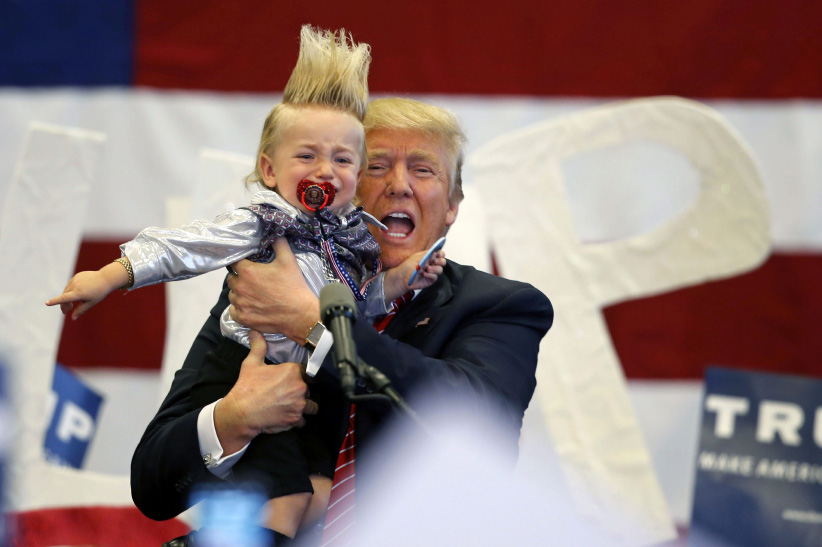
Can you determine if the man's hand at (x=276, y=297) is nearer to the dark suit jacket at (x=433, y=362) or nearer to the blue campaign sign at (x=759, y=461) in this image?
the dark suit jacket at (x=433, y=362)

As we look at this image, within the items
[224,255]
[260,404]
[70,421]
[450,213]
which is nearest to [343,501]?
Result: [260,404]

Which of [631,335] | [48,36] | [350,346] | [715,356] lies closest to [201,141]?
[48,36]

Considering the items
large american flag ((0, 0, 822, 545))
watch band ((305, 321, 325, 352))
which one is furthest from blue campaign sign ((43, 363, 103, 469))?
watch band ((305, 321, 325, 352))

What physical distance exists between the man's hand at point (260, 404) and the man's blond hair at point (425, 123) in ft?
1.97

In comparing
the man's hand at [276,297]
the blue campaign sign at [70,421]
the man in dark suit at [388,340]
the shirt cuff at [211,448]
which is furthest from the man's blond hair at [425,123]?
the blue campaign sign at [70,421]

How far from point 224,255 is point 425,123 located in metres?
0.58

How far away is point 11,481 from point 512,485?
2184 millimetres

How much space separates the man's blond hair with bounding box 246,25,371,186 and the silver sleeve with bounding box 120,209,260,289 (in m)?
0.19

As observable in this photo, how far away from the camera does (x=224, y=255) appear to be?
1.47 metres

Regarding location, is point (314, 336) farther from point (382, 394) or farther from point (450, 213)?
point (450, 213)

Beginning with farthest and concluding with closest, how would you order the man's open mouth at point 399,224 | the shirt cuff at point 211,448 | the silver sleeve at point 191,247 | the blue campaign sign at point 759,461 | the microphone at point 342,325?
the blue campaign sign at point 759,461 → the man's open mouth at point 399,224 → the shirt cuff at point 211,448 → the silver sleeve at point 191,247 → the microphone at point 342,325

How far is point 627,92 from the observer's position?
3129 mm

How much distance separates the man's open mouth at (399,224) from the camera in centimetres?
180

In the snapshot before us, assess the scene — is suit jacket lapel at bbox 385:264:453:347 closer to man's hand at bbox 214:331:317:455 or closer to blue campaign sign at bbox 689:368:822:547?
man's hand at bbox 214:331:317:455
